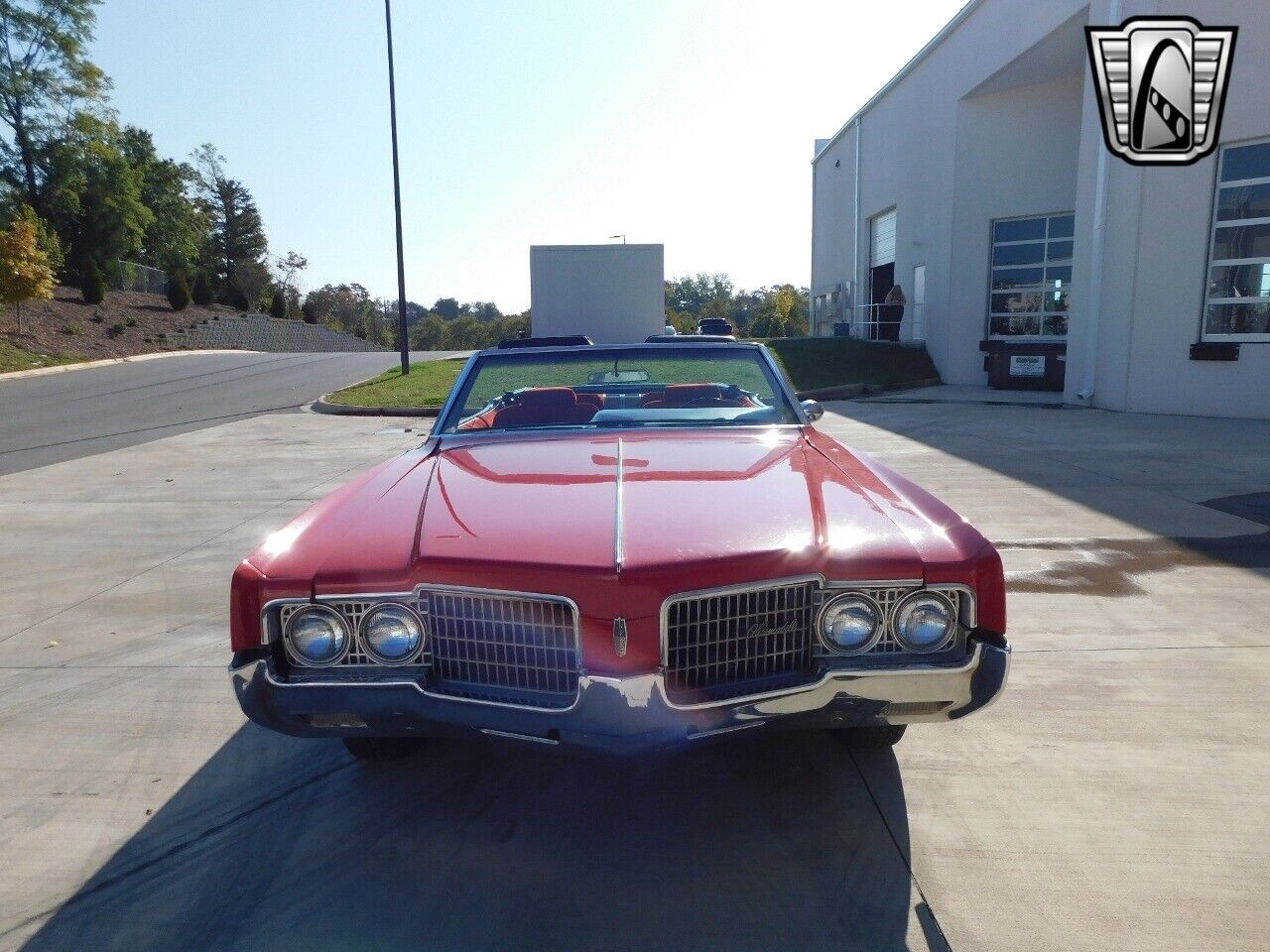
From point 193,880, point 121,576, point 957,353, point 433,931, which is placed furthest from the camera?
point 957,353

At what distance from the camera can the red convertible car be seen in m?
2.12

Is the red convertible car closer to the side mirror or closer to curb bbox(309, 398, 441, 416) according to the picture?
the side mirror

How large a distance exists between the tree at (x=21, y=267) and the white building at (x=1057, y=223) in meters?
26.9

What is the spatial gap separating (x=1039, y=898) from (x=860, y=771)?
70 cm

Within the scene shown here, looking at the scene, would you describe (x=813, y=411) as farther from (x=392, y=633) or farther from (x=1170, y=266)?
(x=1170, y=266)

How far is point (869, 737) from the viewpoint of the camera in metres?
2.91

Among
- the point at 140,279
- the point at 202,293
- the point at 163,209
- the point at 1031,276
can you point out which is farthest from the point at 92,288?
the point at 1031,276

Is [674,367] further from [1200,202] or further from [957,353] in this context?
[957,353]

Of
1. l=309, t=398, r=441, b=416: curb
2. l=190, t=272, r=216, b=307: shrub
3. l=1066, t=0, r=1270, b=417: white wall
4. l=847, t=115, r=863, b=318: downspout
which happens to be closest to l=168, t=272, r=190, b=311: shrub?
l=190, t=272, r=216, b=307: shrub

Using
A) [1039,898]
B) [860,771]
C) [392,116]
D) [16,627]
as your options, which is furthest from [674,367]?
[392,116]

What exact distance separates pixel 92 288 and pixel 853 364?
3367cm

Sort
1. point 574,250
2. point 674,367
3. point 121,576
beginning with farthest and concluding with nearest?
point 574,250 → point 121,576 → point 674,367

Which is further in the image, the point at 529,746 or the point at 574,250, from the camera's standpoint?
the point at 574,250

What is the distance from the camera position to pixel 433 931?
2.16m
